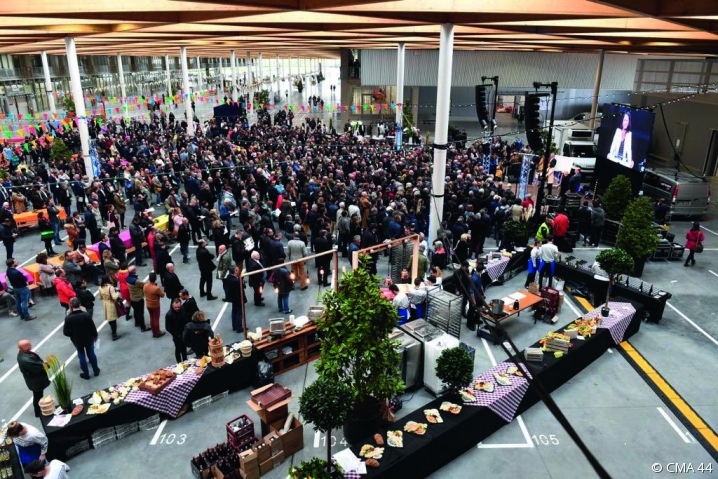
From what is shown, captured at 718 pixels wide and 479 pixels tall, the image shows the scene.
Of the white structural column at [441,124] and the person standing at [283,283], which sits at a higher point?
the white structural column at [441,124]

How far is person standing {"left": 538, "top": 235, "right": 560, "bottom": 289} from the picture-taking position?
39.6 ft

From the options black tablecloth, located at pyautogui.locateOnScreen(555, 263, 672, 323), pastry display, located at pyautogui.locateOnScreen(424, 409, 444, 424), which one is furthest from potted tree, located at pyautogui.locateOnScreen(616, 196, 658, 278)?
pastry display, located at pyautogui.locateOnScreen(424, 409, 444, 424)

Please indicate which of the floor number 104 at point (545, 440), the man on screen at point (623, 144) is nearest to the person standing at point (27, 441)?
the floor number 104 at point (545, 440)

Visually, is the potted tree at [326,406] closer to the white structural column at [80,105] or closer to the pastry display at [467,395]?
the pastry display at [467,395]

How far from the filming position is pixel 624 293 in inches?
461

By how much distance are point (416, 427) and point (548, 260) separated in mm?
6741

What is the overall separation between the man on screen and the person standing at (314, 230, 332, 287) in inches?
455

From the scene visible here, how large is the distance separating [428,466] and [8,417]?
22.0ft

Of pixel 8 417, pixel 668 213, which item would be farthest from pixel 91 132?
pixel 668 213

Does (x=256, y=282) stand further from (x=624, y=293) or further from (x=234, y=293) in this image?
(x=624, y=293)

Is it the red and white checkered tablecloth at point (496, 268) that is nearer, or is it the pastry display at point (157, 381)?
the pastry display at point (157, 381)

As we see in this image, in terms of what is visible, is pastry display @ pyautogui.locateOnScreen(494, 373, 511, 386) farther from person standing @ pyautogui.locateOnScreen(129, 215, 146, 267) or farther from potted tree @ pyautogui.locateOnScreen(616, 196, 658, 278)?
person standing @ pyautogui.locateOnScreen(129, 215, 146, 267)

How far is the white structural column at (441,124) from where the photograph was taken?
1259cm

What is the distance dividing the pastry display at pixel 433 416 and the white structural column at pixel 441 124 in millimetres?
7372
